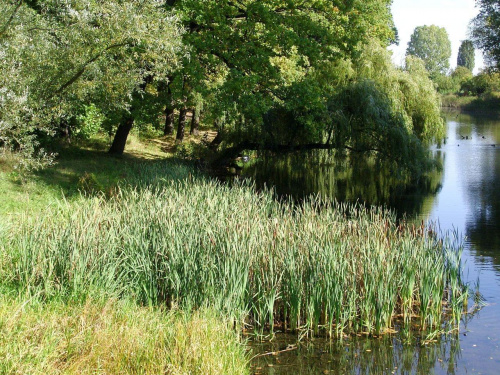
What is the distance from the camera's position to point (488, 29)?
1083 inches

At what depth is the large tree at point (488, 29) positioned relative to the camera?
26453 mm

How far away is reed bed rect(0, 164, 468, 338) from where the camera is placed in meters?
6.84

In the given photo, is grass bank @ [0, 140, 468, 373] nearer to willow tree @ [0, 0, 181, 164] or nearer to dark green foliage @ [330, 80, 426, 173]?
willow tree @ [0, 0, 181, 164]

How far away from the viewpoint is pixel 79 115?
1981cm

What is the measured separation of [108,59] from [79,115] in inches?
266

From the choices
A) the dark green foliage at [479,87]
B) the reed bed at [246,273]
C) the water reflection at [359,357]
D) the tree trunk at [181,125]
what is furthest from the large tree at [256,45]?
the dark green foliage at [479,87]

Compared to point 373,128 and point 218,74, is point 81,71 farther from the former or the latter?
point 373,128

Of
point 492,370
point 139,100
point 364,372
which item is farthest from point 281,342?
point 139,100

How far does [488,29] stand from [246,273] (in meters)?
25.3

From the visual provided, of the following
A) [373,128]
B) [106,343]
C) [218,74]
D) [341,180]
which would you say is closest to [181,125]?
[218,74]

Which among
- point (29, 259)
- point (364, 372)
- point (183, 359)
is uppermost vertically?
point (29, 259)

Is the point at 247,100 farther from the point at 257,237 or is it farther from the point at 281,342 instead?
the point at 281,342

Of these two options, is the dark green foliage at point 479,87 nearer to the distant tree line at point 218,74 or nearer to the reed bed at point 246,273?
the distant tree line at point 218,74

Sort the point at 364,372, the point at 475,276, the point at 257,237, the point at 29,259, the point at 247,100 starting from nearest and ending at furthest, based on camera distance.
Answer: the point at 364,372
the point at 29,259
the point at 257,237
the point at 475,276
the point at 247,100
